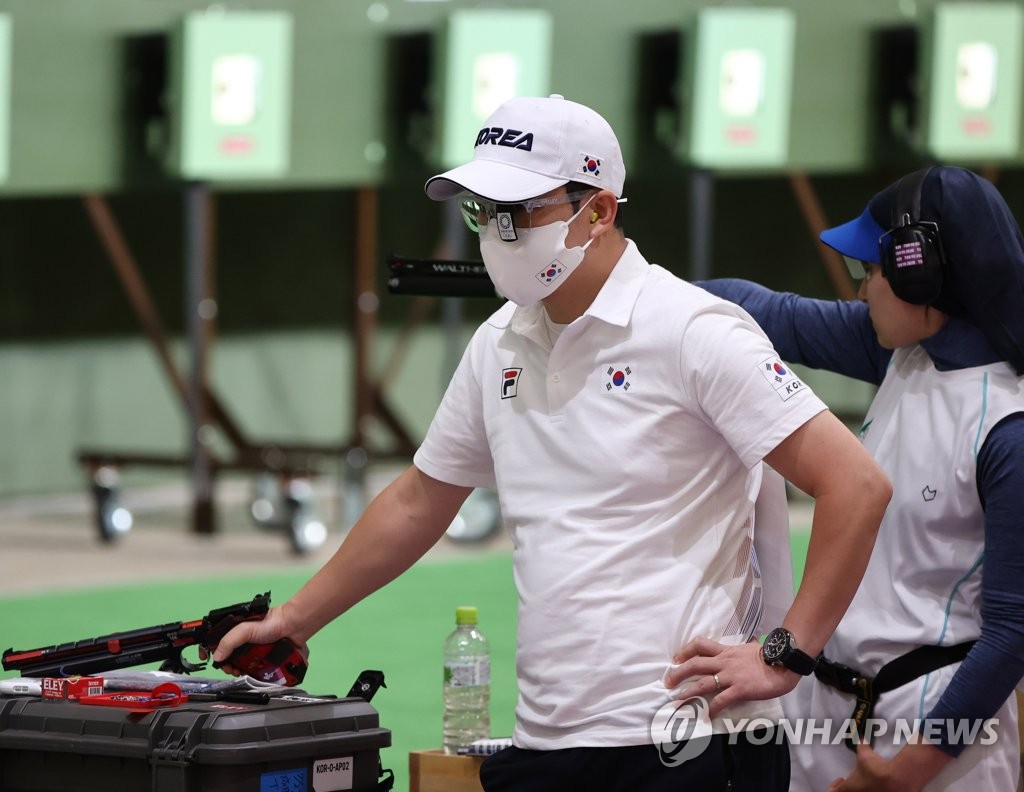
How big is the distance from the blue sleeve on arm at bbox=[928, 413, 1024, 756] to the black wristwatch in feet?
1.22

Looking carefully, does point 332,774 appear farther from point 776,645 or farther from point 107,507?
point 107,507

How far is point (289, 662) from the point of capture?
2873 millimetres

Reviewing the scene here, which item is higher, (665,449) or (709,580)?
(665,449)

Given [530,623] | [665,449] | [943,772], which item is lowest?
[943,772]

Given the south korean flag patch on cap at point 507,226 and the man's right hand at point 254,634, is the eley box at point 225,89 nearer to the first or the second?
the man's right hand at point 254,634

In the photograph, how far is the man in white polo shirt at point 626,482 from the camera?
2350mm

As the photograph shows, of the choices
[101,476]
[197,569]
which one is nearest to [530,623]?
[197,569]

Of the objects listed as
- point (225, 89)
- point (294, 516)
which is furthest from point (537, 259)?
point (225, 89)

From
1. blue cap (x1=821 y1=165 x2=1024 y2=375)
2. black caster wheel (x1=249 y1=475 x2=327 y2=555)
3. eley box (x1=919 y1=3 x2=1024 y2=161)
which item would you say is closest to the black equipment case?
blue cap (x1=821 y1=165 x2=1024 y2=375)

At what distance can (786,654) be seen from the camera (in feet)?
7.70

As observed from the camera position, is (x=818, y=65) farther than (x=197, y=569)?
Yes

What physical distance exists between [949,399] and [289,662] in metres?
1.16

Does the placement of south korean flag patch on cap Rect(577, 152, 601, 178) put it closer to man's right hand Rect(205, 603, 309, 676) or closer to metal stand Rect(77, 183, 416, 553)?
man's right hand Rect(205, 603, 309, 676)

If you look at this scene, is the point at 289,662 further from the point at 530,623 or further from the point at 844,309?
the point at 844,309
